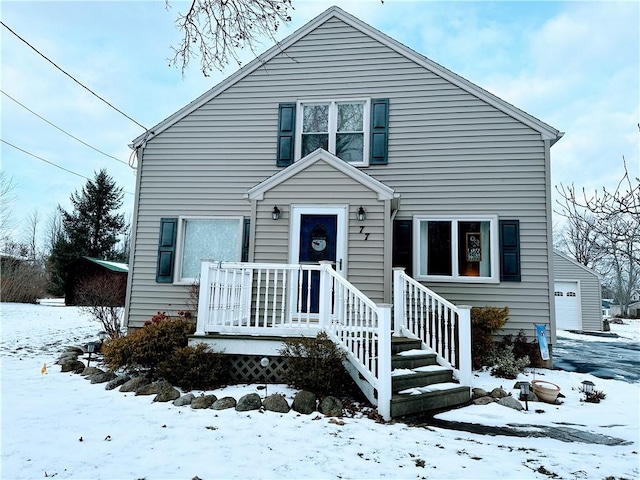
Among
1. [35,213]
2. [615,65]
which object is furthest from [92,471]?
[35,213]

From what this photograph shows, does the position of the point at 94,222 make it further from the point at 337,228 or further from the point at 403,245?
the point at 403,245

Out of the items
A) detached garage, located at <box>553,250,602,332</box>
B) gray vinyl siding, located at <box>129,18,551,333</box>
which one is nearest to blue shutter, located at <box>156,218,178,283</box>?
gray vinyl siding, located at <box>129,18,551,333</box>

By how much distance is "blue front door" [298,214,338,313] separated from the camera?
6.93m

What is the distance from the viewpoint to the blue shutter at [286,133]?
850cm

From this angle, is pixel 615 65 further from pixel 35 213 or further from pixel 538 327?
pixel 35 213

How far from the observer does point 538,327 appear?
7.23 meters

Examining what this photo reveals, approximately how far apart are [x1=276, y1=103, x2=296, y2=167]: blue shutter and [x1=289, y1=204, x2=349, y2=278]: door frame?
72.5 inches

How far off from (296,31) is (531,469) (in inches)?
348

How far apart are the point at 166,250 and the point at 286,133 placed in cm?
365

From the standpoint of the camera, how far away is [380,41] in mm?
8516

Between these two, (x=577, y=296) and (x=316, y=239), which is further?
(x=577, y=296)

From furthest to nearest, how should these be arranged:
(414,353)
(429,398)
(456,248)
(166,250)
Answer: (166,250), (456,248), (414,353), (429,398)

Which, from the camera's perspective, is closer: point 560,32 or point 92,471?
point 92,471

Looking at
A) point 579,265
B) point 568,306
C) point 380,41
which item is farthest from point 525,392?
point 568,306
